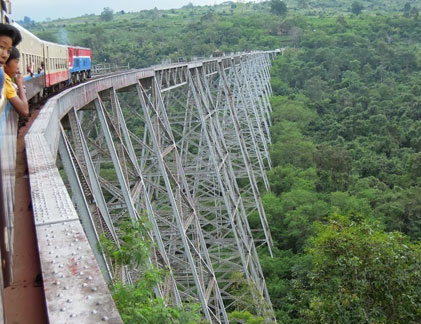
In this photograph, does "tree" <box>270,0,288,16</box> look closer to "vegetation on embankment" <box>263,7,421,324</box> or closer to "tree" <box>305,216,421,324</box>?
"vegetation on embankment" <box>263,7,421,324</box>

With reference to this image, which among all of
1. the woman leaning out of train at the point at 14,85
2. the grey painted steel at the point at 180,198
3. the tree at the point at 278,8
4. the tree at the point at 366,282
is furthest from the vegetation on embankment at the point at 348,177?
the tree at the point at 278,8

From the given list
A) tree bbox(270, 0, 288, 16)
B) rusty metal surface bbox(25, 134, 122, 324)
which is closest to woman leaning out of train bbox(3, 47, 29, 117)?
rusty metal surface bbox(25, 134, 122, 324)

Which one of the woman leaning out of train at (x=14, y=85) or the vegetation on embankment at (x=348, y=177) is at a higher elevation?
the woman leaning out of train at (x=14, y=85)

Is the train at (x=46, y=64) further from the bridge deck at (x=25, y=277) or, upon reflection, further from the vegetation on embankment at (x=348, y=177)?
the vegetation on embankment at (x=348, y=177)

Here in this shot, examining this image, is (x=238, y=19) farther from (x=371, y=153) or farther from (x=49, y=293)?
(x=49, y=293)

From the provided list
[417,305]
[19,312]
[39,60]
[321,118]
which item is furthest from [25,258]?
[321,118]
